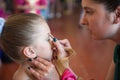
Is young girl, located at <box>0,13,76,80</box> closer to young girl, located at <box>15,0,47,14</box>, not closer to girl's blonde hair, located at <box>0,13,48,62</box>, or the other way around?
girl's blonde hair, located at <box>0,13,48,62</box>

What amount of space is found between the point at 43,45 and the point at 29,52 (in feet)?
0.18

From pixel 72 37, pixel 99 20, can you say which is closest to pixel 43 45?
pixel 99 20

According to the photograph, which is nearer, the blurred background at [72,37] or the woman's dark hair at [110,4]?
the woman's dark hair at [110,4]

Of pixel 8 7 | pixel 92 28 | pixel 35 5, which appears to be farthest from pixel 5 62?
pixel 8 7

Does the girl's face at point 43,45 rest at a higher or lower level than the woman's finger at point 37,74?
higher

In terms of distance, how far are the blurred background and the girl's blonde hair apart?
24cm

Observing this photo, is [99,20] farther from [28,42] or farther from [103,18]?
[28,42]

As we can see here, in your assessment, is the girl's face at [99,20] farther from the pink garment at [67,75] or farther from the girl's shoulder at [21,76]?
the girl's shoulder at [21,76]

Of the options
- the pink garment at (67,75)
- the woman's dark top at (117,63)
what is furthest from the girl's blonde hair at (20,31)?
the woman's dark top at (117,63)

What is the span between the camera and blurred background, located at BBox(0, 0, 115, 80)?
4.03ft

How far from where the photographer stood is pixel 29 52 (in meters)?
0.91

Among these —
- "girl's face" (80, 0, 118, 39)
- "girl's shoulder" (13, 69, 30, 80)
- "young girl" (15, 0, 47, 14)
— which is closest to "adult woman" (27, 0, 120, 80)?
"girl's face" (80, 0, 118, 39)

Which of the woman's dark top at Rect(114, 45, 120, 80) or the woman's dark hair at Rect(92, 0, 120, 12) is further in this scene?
the woman's dark top at Rect(114, 45, 120, 80)

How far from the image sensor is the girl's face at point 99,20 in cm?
85
